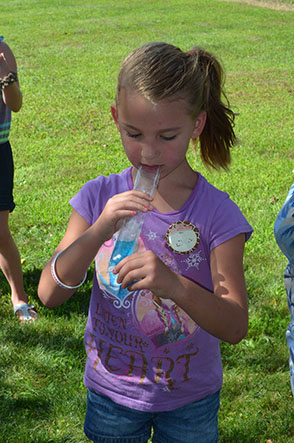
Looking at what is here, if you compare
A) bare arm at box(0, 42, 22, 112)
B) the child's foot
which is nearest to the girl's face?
bare arm at box(0, 42, 22, 112)

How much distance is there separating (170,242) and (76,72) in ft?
40.1

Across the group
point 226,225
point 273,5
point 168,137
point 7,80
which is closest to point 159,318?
point 226,225

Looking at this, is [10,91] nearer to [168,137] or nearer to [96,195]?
[96,195]

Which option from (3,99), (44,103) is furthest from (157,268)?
(44,103)

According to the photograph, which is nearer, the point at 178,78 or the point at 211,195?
the point at 178,78

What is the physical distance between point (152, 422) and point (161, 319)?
50 cm

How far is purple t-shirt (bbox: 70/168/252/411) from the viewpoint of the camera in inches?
80.6

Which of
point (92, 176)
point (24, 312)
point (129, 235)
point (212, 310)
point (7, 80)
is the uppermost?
point (129, 235)

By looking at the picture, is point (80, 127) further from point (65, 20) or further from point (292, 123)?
point (65, 20)

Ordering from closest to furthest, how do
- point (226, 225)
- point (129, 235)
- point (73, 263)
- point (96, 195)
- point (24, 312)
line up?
1. point (129, 235)
2. point (73, 263)
3. point (226, 225)
4. point (96, 195)
5. point (24, 312)

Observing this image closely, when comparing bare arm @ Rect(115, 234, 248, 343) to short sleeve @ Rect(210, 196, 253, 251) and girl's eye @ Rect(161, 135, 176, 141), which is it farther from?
girl's eye @ Rect(161, 135, 176, 141)

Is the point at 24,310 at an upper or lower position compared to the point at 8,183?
lower

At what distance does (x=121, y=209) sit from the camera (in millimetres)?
1724

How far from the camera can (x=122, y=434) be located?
7.42ft
